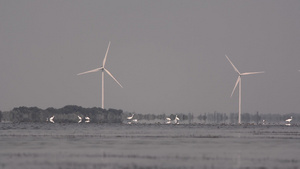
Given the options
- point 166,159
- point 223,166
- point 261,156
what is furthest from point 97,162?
point 261,156

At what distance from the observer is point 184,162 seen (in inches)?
1957

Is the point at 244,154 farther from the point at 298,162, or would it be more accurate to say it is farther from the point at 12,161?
the point at 12,161

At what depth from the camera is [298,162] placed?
166 feet

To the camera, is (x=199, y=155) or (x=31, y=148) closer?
(x=199, y=155)

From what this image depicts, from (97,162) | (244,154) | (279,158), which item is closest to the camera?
(97,162)

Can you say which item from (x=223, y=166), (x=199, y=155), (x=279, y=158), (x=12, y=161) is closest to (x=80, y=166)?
(x=12, y=161)

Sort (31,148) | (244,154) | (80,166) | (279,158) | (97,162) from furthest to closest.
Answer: (31,148)
(244,154)
(279,158)
(97,162)
(80,166)

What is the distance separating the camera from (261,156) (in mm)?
56438

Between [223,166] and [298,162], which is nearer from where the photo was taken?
[223,166]

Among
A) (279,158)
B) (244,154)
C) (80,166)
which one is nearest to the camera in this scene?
(80,166)

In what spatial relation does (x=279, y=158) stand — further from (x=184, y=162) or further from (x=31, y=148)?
(x=31, y=148)

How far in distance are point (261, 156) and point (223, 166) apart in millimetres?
10203

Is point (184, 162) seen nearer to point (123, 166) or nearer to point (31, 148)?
point (123, 166)

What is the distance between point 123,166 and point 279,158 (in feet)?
49.0
